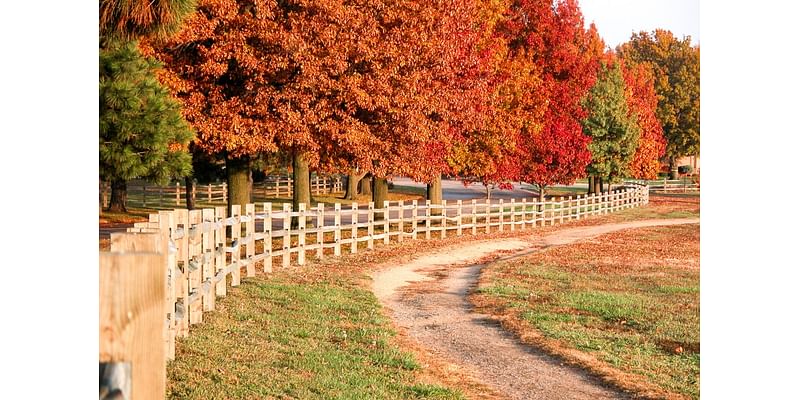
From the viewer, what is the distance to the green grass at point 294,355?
9266 millimetres

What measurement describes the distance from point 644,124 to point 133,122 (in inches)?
1733

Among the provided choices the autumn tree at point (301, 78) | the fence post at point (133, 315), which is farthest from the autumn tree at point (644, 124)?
the fence post at point (133, 315)

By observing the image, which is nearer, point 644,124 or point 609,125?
point 609,125

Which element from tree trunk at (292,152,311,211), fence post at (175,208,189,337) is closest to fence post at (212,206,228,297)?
fence post at (175,208,189,337)

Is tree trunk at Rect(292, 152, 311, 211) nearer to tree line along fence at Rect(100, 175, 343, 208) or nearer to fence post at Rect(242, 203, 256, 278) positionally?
fence post at Rect(242, 203, 256, 278)

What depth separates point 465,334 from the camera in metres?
13.1

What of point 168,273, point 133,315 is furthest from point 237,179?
point 133,315

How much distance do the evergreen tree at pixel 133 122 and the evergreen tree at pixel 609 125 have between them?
36.3 metres

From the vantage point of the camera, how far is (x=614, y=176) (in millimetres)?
53500

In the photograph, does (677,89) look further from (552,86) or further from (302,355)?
(302,355)

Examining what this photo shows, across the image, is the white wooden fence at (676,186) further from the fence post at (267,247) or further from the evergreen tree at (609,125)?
the fence post at (267,247)
